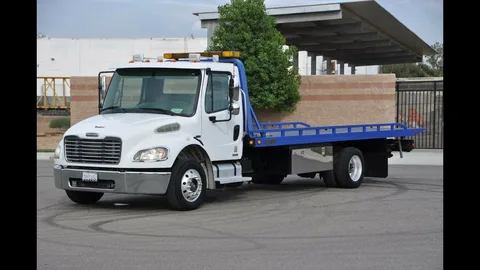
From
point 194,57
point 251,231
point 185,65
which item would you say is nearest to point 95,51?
point 194,57

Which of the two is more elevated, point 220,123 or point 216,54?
point 216,54

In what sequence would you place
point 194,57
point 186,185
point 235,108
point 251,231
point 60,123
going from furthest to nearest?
point 60,123 → point 194,57 → point 235,108 → point 186,185 → point 251,231

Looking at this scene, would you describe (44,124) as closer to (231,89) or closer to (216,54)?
(216,54)

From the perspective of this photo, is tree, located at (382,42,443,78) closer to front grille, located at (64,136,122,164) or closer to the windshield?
the windshield

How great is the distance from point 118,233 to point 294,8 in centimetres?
1687

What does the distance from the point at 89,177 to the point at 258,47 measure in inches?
535

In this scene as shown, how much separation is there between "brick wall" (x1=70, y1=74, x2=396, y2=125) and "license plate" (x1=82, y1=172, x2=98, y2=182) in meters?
15.1

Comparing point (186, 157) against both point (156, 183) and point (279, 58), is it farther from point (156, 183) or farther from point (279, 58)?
point (279, 58)

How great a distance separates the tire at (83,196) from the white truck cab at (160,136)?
0.02 metres

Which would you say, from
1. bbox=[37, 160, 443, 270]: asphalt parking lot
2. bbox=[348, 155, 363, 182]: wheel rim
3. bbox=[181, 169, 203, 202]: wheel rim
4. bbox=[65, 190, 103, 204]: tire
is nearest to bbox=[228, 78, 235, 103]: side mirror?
bbox=[181, 169, 203, 202]: wheel rim

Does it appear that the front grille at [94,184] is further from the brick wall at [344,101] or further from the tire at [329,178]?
the brick wall at [344,101]

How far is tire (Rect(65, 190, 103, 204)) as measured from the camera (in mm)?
12242

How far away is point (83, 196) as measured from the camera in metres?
12.3
